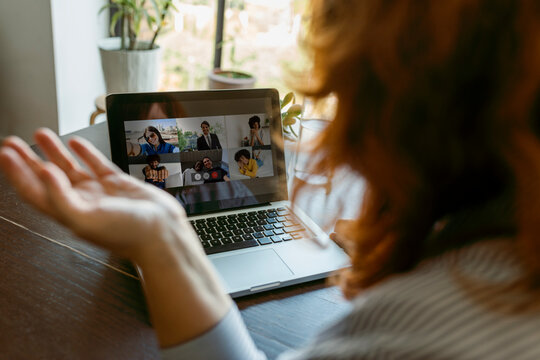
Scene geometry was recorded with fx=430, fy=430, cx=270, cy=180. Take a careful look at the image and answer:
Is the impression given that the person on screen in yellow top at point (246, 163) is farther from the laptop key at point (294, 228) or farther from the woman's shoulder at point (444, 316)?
the woman's shoulder at point (444, 316)

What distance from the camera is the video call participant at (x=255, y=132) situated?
2.96 feet

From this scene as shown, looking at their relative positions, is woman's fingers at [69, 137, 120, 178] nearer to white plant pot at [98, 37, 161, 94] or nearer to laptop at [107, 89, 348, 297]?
laptop at [107, 89, 348, 297]

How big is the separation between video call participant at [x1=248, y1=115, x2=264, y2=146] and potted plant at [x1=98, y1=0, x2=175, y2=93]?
124cm

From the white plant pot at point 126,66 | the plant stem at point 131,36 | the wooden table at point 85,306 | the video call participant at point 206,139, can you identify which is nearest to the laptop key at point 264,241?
the wooden table at point 85,306

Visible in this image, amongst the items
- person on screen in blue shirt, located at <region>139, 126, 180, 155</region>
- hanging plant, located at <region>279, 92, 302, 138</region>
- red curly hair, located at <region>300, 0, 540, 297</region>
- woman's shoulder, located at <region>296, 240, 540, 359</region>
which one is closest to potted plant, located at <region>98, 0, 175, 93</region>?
hanging plant, located at <region>279, 92, 302, 138</region>

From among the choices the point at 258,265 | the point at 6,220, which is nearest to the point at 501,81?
the point at 258,265

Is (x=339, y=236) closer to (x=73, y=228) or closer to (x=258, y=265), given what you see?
(x=258, y=265)

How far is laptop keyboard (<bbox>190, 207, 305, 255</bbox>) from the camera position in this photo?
0.76 m

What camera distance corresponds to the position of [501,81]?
1.04ft

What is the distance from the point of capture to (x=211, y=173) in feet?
2.85

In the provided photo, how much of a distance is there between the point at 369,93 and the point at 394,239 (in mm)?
139

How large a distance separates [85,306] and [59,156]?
0.73 feet

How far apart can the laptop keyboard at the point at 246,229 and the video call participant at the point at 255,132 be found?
0.48ft

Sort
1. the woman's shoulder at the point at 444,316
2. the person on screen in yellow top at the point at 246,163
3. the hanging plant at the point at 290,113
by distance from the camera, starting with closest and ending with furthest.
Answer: the woman's shoulder at the point at 444,316 < the person on screen in yellow top at the point at 246,163 < the hanging plant at the point at 290,113
